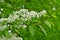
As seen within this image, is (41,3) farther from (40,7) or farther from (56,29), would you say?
(56,29)

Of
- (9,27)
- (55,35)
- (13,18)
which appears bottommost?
(55,35)

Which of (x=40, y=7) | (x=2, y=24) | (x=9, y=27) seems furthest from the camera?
(x=40, y=7)

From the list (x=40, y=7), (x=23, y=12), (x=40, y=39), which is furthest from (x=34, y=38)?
(x=23, y=12)

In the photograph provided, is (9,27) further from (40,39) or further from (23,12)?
(40,39)

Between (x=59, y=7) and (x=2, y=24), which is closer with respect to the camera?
(x=2, y=24)

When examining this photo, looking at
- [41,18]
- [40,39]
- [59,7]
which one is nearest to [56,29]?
[40,39]

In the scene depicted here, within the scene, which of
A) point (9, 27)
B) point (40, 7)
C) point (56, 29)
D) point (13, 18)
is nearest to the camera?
point (13, 18)

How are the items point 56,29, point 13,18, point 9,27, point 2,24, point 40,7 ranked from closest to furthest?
point 13,18 < point 2,24 < point 9,27 < point 56,29 < point 40,7

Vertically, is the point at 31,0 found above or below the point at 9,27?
below

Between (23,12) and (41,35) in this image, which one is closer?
(23,12)

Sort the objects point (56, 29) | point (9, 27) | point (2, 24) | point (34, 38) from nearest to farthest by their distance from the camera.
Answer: point (2, 24) < point (9, 27) < point (34, 38) < point (56, 29)
